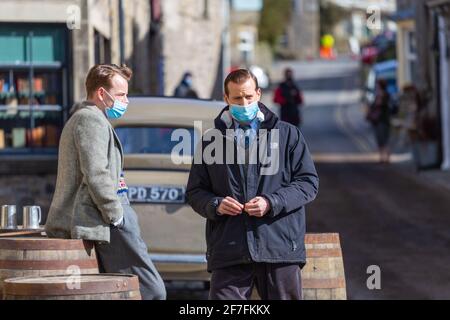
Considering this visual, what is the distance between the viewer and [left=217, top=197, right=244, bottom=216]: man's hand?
6.42 m

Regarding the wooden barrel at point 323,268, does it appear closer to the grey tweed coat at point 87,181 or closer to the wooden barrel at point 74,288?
the grey tweed coat at point 87,181

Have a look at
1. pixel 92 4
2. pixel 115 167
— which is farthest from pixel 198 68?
pixel 115 167

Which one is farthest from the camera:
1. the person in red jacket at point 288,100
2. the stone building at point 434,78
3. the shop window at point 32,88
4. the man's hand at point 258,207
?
the person in red jacket at point 288,100

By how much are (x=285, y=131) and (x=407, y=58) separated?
3226cm

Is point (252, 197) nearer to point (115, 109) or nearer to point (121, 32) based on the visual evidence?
point (115, 109)

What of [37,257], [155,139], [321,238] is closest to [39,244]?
A: [37,257]

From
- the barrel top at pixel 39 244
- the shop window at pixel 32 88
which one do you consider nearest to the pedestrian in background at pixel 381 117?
the shop window at pixel 32 88

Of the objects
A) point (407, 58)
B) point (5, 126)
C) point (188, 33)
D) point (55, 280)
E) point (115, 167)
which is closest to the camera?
point (55, 280)

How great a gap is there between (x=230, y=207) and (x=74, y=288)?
0.95 m

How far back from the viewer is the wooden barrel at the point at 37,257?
21.3 ft

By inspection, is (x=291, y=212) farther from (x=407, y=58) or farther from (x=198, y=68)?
(x=407, y=58)

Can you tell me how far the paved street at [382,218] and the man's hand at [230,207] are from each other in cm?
472
